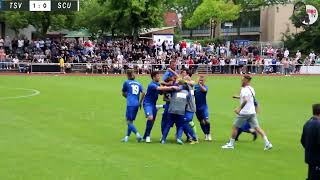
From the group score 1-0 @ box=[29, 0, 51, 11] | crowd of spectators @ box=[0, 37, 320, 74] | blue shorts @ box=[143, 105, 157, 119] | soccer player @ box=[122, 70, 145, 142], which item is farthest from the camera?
crowd of spectators @ box=[0, 37, 320, 74]

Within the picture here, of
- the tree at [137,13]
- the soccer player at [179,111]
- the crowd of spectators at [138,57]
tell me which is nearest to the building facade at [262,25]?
the tree at [137,13]

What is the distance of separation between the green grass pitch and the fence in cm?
2098

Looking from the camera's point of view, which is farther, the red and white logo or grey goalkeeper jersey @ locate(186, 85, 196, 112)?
the red and white logo

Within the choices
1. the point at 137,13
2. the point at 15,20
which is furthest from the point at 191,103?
the point at 15,20

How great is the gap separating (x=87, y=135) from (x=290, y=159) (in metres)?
5.49

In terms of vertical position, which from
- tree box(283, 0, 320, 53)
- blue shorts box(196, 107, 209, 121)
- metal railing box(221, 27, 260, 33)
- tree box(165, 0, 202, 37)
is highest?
tree box(165, 0, 202, 37)

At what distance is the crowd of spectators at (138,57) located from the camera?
47.2 metres

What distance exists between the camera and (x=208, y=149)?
45.2 feet

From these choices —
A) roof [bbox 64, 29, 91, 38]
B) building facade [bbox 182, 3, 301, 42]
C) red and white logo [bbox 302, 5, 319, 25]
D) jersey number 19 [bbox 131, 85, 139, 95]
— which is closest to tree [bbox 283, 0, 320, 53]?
red and white logo [bbox 302, 5, 319, 25]

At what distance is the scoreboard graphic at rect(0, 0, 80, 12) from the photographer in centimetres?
3354

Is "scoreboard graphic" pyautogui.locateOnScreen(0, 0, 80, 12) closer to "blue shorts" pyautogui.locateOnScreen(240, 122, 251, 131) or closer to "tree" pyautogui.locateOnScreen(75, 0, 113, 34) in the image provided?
"blue shorts" pyautogui.locateOnScreen(240, 122, 251, 131)

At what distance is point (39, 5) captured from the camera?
34281 mm

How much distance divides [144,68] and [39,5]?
14859 mm

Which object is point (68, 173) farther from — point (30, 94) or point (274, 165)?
point (30, 94)
